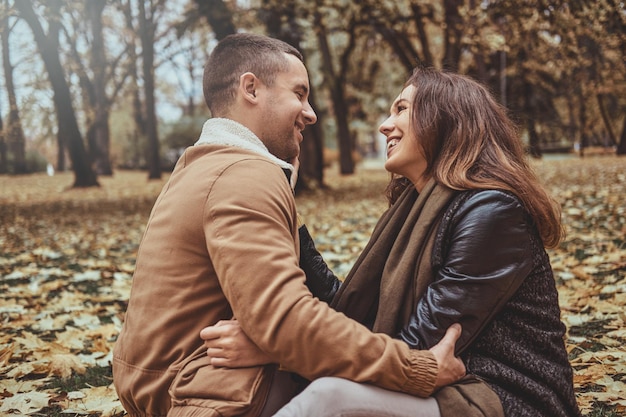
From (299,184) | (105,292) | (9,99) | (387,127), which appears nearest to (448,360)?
(387,127)

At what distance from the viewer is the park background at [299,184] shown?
3.74 meters

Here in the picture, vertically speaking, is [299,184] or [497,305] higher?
[497,305]

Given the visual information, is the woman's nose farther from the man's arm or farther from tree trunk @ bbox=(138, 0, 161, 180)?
tree trunk @ bbox=(138, 0, 161, 180)

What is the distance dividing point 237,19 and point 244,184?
13017 millimetres

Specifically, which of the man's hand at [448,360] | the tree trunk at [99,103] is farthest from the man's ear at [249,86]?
the tree trunk at [99,103]

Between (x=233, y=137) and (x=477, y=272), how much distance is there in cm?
94

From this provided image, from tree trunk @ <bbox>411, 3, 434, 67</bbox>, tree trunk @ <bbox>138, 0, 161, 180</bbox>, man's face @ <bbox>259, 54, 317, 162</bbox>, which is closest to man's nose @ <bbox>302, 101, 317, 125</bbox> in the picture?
man's face @ <bbox>259, 54, 317, 162</bbox>

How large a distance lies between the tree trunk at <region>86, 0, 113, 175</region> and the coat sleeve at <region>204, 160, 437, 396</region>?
60.7 ft

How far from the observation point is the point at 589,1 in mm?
7855

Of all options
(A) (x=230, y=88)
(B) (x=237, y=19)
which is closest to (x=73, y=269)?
(A) (x=230, y=88)

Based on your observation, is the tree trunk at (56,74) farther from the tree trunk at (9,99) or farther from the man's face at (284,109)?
the man's face at (284,109)

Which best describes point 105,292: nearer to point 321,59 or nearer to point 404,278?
point 404,278

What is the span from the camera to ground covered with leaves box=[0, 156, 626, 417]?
3271 millimetres

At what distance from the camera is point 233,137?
7.04 ft
